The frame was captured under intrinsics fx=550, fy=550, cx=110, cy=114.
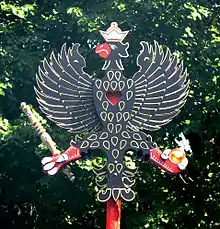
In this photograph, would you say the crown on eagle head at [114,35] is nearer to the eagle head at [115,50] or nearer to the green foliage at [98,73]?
the eagle head at [115,50]

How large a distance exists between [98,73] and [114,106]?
8.99 feet

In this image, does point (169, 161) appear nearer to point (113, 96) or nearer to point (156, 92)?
point (156, 92)

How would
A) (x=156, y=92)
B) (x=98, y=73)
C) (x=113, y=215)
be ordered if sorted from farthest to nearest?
(x=98, y=73) < (x=156, y=92) < (x=113, y=215)

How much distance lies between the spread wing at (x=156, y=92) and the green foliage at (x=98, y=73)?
6.18 ft

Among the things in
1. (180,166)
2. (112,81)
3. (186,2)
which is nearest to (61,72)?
(112,81)

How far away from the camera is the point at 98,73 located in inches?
329

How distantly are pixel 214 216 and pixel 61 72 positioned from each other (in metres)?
3.99

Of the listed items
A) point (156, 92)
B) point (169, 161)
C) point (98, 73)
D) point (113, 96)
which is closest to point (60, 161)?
point (113, 96)

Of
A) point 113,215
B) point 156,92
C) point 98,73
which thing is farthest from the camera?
point 98,73

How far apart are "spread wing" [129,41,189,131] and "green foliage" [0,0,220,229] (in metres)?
1.88

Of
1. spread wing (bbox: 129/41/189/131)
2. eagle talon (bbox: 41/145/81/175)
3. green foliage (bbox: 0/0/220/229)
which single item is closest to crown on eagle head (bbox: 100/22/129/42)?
spread wing (bbox: 129/41/189/131)

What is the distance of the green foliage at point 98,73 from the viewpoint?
25.9ft

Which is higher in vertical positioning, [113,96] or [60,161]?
[113,96]

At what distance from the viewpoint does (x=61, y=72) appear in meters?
5.82
